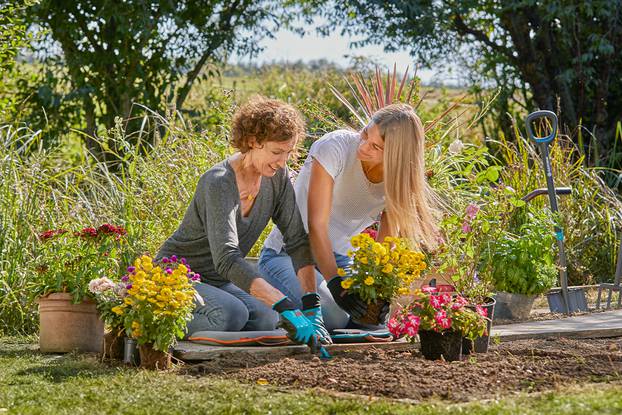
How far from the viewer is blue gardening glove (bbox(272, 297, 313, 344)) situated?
3.61m

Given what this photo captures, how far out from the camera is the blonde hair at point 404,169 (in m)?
3.93

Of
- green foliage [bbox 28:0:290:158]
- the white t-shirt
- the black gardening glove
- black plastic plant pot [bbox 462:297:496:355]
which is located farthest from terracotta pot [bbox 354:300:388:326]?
green foliage [bbox 28:0:290:158]

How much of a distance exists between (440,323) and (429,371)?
11.4 inches

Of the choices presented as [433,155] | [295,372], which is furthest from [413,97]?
[295,372]

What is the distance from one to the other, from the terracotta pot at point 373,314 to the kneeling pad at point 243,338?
1.12ft

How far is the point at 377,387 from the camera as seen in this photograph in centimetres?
313

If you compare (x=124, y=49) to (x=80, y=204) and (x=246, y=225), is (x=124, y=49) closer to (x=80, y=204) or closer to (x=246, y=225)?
(x=80, y=204)

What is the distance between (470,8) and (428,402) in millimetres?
8019

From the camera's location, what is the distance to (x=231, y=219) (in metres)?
3.80

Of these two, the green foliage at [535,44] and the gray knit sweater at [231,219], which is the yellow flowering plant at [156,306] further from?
the green foliage at [535,44]

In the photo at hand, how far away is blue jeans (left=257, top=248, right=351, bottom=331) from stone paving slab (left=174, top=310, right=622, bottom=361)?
36cm

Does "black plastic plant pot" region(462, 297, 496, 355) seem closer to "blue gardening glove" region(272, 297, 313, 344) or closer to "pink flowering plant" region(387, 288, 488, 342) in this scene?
"pink flowering plant" region(387, 288, 488, 342)

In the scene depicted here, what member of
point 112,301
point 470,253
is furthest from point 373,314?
point 112,301

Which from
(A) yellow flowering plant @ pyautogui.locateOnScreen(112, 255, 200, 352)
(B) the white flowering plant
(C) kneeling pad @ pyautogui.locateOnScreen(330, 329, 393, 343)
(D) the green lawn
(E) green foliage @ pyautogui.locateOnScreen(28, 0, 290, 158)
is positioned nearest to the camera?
(D) the green lawn
